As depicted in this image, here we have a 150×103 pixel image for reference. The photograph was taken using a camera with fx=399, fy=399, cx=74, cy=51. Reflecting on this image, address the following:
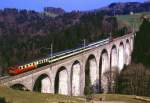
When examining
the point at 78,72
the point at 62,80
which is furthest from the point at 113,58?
the point at 62,80

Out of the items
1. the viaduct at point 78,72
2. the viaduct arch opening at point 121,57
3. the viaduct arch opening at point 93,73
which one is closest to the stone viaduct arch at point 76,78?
the viaduct at point 78,72

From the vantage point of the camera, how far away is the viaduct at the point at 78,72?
49.7 meters

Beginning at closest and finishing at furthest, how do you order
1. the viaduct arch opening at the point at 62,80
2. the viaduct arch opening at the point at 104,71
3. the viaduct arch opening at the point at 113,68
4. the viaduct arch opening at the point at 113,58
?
1. the viaduct arch opening at the point at 62,80
2. the viaduct arch opening at the point at 104,71
3. the viaduct arch opening at the point at 113,68
4. the viaduct arch opening at the point at 113,58

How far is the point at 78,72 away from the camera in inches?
2753

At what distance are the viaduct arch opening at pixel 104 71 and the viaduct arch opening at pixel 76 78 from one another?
537 inches

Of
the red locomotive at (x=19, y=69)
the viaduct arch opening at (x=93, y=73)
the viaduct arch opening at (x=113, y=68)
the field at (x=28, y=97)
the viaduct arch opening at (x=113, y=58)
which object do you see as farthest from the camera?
the viaduct arch opening at (x=113, y=58)

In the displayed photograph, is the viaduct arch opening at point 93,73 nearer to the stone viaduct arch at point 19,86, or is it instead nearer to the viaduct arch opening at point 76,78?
the viaduct arch opening at point 76,78

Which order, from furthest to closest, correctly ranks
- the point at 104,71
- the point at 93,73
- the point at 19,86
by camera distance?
the point at 104,71 < the point at 93,73 < the point at 19,86

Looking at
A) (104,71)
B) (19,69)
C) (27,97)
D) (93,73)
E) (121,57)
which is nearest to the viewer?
(27,97)

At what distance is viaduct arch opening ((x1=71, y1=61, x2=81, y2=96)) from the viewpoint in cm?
6849

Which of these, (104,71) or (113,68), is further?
(113,68)

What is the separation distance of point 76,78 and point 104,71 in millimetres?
21001

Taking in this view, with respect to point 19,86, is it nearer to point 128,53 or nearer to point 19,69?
point 19,69

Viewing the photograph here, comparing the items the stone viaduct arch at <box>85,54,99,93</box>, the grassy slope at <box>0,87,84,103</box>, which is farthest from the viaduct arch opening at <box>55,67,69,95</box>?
the stone viaduct arch at <box>85,54,99,93</box>
